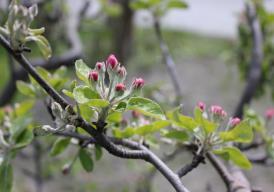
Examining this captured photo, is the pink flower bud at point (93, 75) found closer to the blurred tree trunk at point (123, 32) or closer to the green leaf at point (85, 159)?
the green leaf at point (85, 159)

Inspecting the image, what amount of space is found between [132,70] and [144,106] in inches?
159

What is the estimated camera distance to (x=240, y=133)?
669 millimetres

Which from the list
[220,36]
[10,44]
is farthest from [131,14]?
[10,44]

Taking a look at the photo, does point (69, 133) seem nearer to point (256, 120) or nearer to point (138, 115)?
point (138, 115)

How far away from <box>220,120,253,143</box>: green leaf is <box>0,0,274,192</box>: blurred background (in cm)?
25

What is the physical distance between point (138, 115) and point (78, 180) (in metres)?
2.09

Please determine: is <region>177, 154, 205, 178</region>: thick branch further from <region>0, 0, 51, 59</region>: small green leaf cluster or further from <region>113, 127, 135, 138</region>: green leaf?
<region>0, 0, 51, 59</region>: small green leaf cluster

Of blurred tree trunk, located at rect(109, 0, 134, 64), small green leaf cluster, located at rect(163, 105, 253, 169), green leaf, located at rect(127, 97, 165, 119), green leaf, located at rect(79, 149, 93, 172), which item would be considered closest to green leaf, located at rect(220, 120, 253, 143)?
small green leaf cluster, located at rect(163, 105, 253, 169)

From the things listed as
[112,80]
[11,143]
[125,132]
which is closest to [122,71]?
[112,80]

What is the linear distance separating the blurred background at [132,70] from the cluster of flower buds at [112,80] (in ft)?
0.55

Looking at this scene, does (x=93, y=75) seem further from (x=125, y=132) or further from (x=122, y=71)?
(x=125, y=132)

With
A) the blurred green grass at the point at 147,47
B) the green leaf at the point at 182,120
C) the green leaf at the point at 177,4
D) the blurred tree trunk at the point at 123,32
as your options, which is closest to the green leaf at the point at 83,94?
the green leaf at the point at 182,120

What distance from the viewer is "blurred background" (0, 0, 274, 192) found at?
1690 mm

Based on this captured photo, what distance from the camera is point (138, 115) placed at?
0.84m
